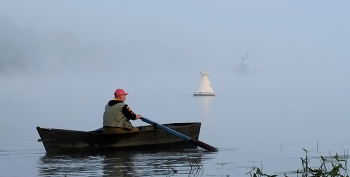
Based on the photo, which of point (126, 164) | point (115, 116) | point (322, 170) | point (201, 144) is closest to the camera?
point (322, 170)

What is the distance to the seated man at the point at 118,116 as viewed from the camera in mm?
20906

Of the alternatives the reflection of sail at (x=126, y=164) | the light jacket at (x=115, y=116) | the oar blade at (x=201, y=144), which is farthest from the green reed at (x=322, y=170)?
the light jacket at (x=115, y=116)

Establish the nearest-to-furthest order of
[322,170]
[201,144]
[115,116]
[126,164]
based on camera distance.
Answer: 1. [322,170]
2. [126,164]
3. [115,116]
4. [201,144]

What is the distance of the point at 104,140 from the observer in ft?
69.0

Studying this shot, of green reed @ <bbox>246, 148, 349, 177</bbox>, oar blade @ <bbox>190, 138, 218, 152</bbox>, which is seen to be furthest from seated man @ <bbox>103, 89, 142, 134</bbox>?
green reed @ <bbox>246, 148, 349, 177</bbox>

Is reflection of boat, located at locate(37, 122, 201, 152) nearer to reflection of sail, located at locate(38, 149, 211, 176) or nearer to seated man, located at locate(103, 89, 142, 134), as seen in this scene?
seated man, located at locate(103, 89, 142, 134)

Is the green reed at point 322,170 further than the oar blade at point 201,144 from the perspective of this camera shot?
No

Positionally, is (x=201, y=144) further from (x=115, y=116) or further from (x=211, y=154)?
(x=115, y=116)

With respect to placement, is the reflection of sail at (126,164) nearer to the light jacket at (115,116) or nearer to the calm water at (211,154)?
the calm water at (211,154)

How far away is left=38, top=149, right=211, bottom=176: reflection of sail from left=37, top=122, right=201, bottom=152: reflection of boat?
12.2 inches

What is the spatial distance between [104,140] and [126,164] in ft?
7.81

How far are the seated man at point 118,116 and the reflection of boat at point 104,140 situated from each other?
20cm

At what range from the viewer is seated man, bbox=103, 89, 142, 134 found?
20.9 m

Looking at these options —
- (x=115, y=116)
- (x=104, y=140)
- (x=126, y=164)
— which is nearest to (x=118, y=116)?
(x=115, y=116)
